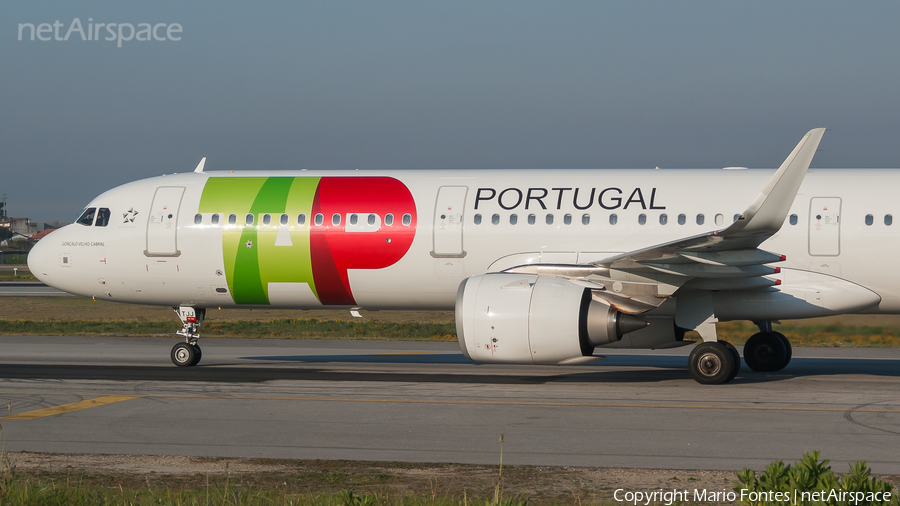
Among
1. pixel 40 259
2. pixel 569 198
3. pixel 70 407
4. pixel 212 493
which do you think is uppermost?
pixel 569 198

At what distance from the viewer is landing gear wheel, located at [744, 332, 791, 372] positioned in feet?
57.6

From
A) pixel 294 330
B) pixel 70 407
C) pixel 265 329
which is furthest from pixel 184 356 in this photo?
pixel 265 329

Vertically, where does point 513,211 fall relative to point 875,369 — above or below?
above

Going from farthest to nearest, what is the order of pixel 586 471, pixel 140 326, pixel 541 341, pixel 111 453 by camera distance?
pixel 140 326 < pixel 541 341 < pixel 111 453 < pixel 586 471

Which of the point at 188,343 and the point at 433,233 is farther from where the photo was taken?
the point at 188,343

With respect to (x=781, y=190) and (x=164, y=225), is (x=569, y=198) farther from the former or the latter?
(x=164, y=225)

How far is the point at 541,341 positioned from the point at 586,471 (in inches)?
215

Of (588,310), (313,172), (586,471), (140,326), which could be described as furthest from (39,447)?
(140,326)

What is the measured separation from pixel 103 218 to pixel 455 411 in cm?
1048

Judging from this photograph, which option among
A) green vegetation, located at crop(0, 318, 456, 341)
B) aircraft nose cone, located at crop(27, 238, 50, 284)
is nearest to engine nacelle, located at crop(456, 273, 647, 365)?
aircraft nose cone, located at crop(27, 238, 50, 284)

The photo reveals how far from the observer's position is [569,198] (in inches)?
661

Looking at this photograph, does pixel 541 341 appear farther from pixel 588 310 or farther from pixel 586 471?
pixel 586 471

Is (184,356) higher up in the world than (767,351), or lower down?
lower down

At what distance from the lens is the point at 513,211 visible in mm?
16875
